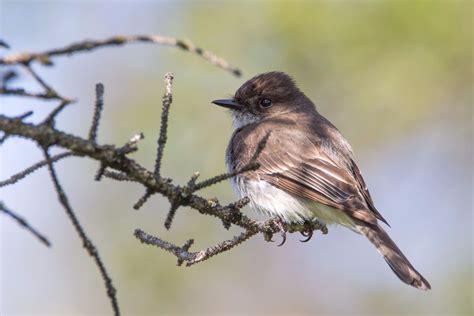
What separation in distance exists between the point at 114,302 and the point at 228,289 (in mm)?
6654

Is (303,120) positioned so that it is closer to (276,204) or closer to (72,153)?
(276,204)

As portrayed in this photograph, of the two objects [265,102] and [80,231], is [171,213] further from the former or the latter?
[265,102]

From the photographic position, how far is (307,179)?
5.27m

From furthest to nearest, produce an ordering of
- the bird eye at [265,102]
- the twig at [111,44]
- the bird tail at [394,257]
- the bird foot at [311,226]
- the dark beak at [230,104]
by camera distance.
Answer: the bird eye at [265,102], the dark beak at [230,104], the bird foot at [311,226], the bird tail at [394,257], the twig at [111,44]

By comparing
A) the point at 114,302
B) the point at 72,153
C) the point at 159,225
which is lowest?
the point at 114,302

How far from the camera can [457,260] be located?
319 inches

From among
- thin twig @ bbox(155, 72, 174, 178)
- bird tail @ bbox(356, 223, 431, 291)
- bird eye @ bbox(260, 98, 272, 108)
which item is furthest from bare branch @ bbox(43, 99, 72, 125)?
bird eye @ bbox(260, 98, 272, 108)

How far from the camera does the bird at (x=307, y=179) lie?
4.91m

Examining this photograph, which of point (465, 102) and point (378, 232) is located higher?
point (465, 102)

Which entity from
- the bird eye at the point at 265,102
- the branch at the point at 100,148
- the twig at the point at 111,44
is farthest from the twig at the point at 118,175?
the bird eye at the point at 265,102

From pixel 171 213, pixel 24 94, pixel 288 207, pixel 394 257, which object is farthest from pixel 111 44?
pixel 288 207

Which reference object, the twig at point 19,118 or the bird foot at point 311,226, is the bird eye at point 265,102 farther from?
the twig at point 19,118

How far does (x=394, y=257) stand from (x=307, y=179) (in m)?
0.89

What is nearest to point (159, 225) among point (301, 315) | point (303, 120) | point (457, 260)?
point (301, 315)
